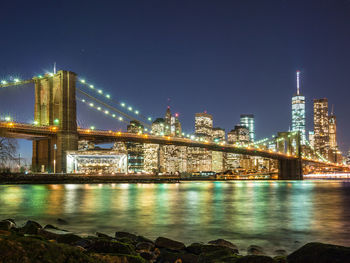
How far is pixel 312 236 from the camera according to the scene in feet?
35.8

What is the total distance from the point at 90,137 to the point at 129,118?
73.6 ft

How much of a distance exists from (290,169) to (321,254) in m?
77.2

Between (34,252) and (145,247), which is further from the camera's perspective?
(145,247)

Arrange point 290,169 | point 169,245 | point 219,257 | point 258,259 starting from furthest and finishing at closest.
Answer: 1. point 290,169
2. point 169,245
3. point 219,257
4. point 258,259

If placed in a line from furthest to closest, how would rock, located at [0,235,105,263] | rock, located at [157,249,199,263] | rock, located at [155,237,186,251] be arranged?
rock, located at [155,237,186,251] → rock, located at [157,249,199,263] → rock, located at [0,235,105,263]

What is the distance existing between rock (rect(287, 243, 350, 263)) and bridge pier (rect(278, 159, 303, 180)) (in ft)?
242

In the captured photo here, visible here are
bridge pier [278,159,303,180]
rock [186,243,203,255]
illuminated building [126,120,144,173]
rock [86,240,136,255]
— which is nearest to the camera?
rock [86,240,136,255]

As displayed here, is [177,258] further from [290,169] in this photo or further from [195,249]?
[290,169]

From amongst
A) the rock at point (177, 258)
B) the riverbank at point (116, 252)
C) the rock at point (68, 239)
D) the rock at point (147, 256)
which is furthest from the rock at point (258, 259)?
the rock at point (68, 239)

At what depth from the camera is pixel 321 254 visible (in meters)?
4.95

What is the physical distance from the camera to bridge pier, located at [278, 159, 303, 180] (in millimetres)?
76188

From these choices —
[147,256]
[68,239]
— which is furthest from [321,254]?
[68,239]

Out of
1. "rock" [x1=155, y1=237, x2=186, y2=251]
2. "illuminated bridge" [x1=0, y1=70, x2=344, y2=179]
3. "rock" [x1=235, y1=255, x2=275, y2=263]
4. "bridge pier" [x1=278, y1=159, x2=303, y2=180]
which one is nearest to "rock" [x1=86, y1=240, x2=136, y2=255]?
"rock" [x1=235, y1=255, x2=275, y2=263]

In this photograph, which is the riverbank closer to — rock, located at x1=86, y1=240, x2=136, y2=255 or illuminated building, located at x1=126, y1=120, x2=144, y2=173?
rock, located at x1=86, y1=240, x2=136, y2=255
